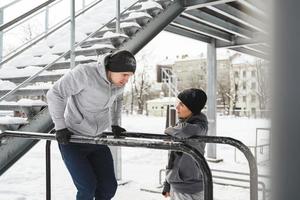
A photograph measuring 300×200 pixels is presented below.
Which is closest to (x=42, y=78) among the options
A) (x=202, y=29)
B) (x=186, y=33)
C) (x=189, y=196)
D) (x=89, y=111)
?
(x=89, y=111)

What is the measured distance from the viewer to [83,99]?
8.74 ft

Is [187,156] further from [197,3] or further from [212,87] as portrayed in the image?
[212,87]

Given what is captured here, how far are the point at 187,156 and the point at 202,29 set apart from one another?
5.69 m

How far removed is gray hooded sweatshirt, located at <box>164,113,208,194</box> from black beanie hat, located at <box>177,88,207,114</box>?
6 cm

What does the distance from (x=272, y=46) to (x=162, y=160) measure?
896cm

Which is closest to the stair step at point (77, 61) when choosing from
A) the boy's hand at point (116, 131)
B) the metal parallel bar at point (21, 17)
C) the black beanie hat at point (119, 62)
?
the metal parallel bar at point (21, 17)

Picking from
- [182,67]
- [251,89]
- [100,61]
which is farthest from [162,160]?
[182,67]

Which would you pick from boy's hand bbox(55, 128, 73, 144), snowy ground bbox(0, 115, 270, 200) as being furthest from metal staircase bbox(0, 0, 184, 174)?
snowy ground bbox(0, 115, 270, 200)

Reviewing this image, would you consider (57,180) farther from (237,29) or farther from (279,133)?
(279,133)

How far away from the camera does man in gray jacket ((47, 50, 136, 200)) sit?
254 centimetres

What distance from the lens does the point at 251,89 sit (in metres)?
0.56

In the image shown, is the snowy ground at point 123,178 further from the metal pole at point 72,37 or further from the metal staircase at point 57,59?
the metal pole at point 72,37

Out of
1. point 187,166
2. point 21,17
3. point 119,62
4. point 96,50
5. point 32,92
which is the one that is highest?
point 21,17

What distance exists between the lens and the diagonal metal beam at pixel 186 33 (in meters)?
7.64
